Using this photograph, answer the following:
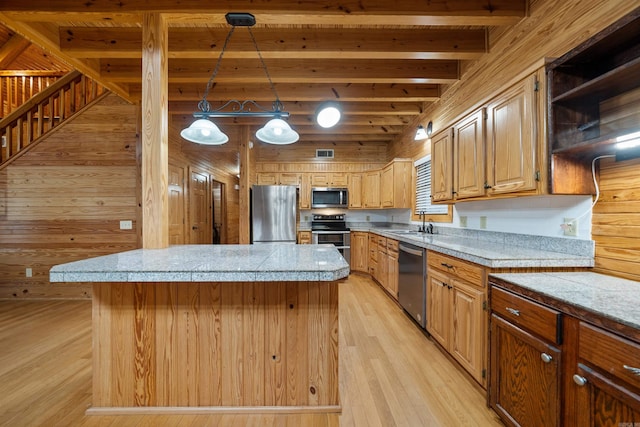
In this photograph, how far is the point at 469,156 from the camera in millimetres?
2395

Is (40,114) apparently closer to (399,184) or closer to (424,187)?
(399,184)

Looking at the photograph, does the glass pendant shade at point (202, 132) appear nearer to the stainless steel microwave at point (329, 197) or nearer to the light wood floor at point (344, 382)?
the light wood floor at point (344, 382)

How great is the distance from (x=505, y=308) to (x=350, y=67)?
279 cm

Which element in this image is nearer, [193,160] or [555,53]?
[555,53]

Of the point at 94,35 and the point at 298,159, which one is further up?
the point at 94,35

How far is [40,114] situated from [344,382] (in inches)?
202

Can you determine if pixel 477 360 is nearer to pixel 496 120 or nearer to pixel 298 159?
pixel 496 120

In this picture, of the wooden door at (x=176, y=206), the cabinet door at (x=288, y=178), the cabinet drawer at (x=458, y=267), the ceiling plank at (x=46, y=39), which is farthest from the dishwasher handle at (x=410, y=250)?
the ceiling plank at (x=46, y=39)

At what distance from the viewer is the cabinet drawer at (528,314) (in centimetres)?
118

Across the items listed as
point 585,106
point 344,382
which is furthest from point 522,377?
point 585,106

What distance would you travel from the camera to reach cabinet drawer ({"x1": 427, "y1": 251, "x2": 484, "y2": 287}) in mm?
1818

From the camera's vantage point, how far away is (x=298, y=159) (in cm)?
577

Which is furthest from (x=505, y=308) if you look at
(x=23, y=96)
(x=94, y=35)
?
(x=23, y=96)

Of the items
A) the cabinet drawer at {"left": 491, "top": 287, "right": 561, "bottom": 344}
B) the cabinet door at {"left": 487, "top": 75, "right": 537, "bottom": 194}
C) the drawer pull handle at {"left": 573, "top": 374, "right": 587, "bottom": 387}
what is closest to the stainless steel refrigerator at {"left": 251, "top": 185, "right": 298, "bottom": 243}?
the cabinet door at {"left": 487, "top": 75, "right": 537, "bottom": 194}
